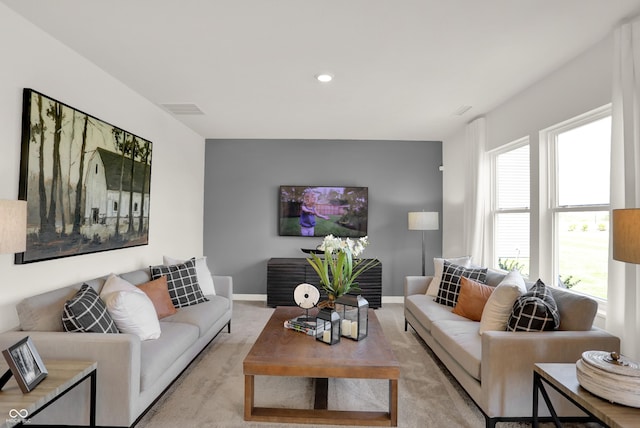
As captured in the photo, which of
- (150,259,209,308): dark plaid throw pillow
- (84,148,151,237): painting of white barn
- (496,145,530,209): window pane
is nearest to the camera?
(84,148,151,237): painting of white barn

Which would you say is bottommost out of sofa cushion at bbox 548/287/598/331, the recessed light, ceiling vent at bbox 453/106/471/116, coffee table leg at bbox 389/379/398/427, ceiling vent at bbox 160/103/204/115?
coffee table leg at bbox 389/379/398/427

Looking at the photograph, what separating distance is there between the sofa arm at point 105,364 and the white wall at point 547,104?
3.49m

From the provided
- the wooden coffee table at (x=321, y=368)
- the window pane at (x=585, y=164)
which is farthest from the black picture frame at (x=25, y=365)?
the window pane at (x=585, y=164)

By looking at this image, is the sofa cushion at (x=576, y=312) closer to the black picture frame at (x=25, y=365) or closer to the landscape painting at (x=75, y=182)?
the black picture frame at (x=25, y=365)

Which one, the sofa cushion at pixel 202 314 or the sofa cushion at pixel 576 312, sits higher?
the sofa cushion at pixel 576 312

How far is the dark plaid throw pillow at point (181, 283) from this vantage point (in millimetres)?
3389

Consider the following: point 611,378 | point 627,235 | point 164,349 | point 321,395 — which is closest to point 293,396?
point 321,395

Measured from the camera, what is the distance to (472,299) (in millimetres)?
3133

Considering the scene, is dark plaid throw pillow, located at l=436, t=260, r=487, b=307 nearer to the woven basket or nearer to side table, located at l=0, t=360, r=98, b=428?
the woven basket

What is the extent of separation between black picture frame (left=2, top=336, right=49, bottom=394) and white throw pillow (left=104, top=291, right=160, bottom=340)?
0.59 m

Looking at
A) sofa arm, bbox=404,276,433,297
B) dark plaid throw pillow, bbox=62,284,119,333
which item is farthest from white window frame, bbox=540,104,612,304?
dark plaid throw pillow, bbox=62,284,119,333

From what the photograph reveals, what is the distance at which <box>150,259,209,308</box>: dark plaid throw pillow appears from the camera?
3389 mm

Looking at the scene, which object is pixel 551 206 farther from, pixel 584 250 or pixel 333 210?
pixel 333 210

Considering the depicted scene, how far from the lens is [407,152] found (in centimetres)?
562
